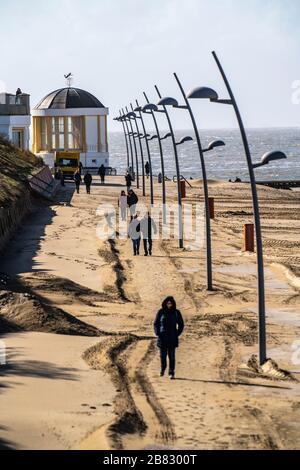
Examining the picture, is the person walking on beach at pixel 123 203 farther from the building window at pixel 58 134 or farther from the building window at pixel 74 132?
the building window at pixel 58 134

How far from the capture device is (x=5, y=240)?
3591 centimetres

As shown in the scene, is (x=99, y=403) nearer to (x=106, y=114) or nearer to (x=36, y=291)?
(x=36, y=291)

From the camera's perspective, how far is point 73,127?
88938 millimetres

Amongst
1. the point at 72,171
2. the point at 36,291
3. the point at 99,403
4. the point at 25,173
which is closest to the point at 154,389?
the point at 99,403

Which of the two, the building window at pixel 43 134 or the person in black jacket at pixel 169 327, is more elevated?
the building window at pixel 43 134

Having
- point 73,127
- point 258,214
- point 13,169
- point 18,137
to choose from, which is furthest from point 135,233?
point 73,127

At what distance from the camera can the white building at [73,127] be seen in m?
87.9

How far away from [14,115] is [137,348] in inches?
2257

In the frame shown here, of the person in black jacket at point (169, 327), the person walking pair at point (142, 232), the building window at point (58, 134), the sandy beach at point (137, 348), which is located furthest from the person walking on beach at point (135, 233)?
the building window at point (58, 134)

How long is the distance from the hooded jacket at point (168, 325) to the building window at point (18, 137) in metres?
62.1

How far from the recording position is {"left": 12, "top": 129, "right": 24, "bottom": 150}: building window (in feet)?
260

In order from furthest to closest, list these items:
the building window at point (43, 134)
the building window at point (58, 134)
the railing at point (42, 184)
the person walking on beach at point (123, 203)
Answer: the building window at point (43, 134)
the building window at point (58, 134)
the railing at point (42, 184)
the person walking on beach at point (123, 203)

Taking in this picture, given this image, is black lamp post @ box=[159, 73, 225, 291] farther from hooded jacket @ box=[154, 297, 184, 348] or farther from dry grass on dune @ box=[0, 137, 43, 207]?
hooded jacket @ box=[154, 297, 184, 348]

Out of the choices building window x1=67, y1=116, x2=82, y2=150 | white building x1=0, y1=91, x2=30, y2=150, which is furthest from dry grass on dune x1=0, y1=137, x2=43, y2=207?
building window x1=67, y1=116, x2=82, y2=150
